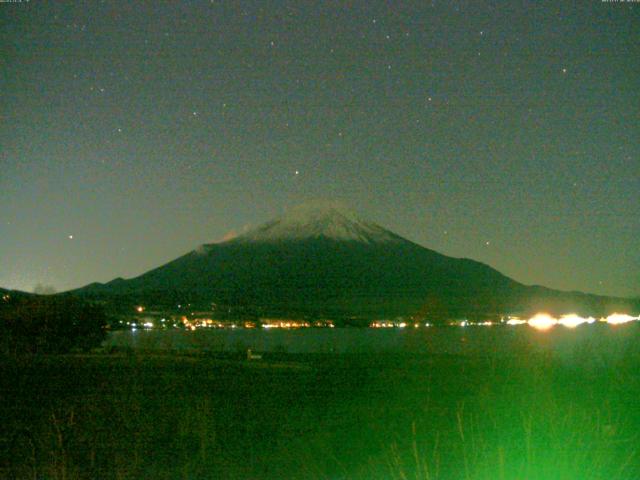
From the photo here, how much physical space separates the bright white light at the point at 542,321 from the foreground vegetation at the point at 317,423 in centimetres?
5389

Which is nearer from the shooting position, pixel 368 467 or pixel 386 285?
pixel 368 467

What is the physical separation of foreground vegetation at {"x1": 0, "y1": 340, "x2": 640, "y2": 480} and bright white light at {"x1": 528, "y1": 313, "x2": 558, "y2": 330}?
177 feet

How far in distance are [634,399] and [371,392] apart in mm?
5156

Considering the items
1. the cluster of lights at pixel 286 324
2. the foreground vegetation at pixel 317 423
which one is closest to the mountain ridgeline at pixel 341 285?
the cluster of lights at pixel 286 324

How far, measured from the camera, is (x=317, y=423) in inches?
468

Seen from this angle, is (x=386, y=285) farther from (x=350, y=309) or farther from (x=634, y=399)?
(x=634, y=399)

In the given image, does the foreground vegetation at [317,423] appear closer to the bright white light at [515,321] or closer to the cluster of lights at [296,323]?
the bright white light at [515,321]

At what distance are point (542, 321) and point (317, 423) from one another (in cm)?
6892

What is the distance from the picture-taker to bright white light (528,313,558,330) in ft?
251

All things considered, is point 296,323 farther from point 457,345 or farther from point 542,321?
point 457,345

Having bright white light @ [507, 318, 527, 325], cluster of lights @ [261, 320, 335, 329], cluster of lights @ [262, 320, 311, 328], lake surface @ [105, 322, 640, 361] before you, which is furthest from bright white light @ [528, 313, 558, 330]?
cluster of lights @ [262, 320, 311, 328]

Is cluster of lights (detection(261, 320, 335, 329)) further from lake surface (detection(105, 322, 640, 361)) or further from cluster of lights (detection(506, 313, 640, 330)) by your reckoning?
cluster of lights (detection(506, 313, 640, 330))

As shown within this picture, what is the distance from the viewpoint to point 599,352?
27328 millimetres

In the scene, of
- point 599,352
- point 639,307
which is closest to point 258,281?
point 639,307
